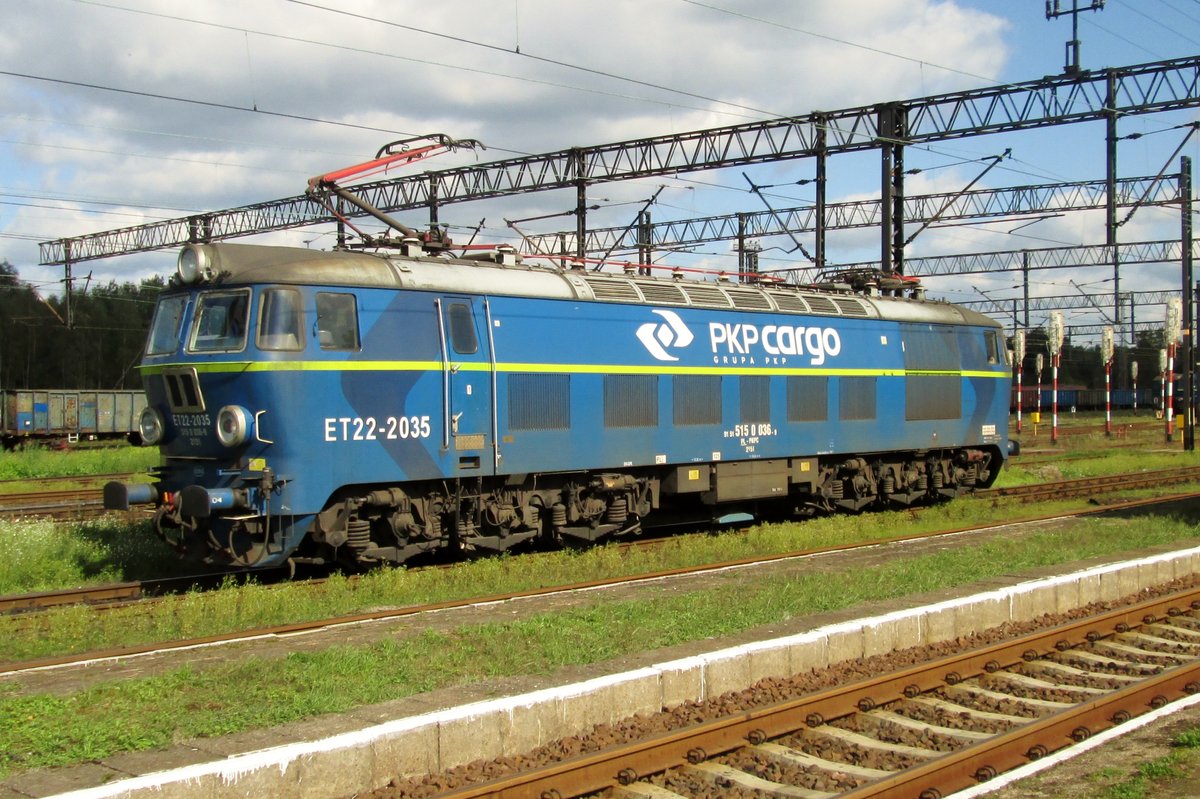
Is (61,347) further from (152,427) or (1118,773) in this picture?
(1118,773)

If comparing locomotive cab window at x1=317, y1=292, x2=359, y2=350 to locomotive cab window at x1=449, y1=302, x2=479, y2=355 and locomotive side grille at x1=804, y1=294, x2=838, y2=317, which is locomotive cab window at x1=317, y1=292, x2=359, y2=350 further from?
locomotive side grille at x1=804, y1=294, x2=838, y2=317

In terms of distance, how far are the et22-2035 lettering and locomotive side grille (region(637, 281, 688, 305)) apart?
15.5ft

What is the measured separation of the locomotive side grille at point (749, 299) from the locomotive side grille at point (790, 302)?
31cm

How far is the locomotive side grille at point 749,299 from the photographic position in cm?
1836

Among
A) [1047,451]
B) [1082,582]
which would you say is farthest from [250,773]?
[1047,451]

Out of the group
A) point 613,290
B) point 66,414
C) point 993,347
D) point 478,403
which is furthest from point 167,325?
point 66,414

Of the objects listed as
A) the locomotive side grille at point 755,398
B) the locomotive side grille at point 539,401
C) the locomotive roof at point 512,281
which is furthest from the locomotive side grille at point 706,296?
the locomotive side grille at point 539,401

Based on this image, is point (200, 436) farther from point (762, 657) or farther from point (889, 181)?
point (889, 181)

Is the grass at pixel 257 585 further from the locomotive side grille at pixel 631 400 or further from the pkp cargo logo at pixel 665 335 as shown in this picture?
the pkp cargo logo at pixel 665 335

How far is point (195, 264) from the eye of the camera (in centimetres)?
1287

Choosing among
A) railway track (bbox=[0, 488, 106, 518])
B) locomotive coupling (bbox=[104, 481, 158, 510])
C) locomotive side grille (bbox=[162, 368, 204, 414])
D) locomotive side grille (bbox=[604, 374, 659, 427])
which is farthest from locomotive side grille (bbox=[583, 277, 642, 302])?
railway track (bbox=[0, 488, 106, 518])

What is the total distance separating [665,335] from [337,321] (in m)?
5.75

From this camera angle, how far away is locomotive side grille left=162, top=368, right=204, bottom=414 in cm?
1276

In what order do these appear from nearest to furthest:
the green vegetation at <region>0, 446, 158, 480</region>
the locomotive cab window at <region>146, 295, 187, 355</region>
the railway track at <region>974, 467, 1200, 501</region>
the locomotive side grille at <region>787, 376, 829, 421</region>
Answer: the locomotive cab window at <region>146, 295, 187, 355</region>, the locomotive side grille at <region>787, 376, 829, 421</region>, the railway track at <region>974, 467, 1200, 501</region>, the green vegetation at <region>0, 446, 158, 480</region>
